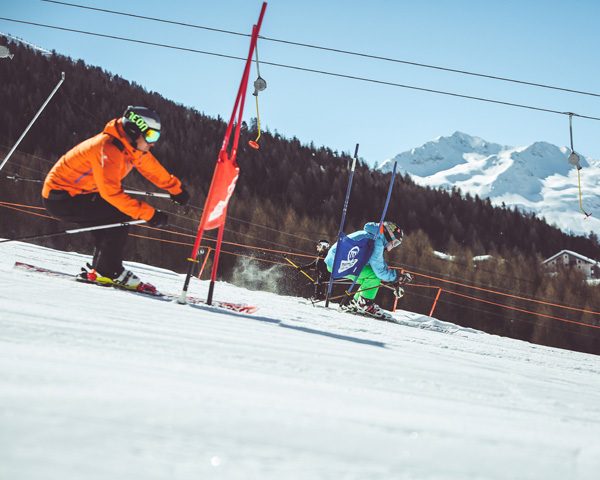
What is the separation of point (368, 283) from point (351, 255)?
475 mm

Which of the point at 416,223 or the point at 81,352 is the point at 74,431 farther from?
the point at 416,223

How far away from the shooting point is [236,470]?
771 mm

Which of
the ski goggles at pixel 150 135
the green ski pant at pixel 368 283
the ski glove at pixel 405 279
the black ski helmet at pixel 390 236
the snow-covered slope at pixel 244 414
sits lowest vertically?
the snow-covered slope at pixel 244 414

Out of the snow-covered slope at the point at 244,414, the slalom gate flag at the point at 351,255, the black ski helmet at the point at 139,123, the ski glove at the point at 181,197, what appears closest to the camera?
the snow-covered slope at the point at 244,414

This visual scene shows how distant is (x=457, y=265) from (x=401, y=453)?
36020 millimetres

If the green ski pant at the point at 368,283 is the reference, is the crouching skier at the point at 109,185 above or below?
above

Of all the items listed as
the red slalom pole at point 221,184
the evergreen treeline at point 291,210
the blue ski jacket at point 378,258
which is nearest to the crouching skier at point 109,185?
the red slalom pole at point 221,184

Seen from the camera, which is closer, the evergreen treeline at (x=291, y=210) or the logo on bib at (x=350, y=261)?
the logo on bib at (x=350, y=261)

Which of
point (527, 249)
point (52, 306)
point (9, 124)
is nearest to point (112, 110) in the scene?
point (9, 124)

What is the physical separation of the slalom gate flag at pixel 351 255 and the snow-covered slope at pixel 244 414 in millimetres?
5003

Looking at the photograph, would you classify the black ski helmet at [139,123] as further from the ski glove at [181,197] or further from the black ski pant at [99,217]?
the black ski pant at [99,217]

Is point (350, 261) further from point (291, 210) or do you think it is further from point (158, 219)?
point (291, 210)

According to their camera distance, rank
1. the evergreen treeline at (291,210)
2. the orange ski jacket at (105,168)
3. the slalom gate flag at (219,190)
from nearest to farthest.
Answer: the orange ski jacket at (105,168), the slalom gate flag at (219,190), the evergreen treeline at (291,210)

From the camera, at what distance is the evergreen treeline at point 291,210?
2906 centimetres
